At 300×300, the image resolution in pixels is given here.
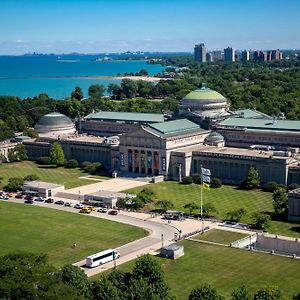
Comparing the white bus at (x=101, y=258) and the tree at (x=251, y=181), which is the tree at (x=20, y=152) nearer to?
the tree at (x=251, y=181)

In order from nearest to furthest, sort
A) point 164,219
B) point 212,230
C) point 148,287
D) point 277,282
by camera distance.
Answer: point 148,287 < point 277,282 < point 212,230 < point 164,219

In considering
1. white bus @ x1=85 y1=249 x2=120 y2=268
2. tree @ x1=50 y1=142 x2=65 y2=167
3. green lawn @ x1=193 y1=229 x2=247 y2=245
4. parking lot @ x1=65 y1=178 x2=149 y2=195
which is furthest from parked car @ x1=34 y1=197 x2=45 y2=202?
white bus @ x1=85 y1=249 x2=120 y2=268

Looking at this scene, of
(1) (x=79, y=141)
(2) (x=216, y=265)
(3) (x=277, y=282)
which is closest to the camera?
(3) (x=277, y=282)

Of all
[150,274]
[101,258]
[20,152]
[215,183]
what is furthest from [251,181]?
[20,152]

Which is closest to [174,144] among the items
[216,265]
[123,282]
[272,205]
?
[272,205]

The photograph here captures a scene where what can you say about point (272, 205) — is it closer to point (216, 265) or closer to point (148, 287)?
point (216, 265)

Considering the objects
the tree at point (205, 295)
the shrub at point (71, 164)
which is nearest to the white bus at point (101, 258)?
the tree at point (205, 295)
